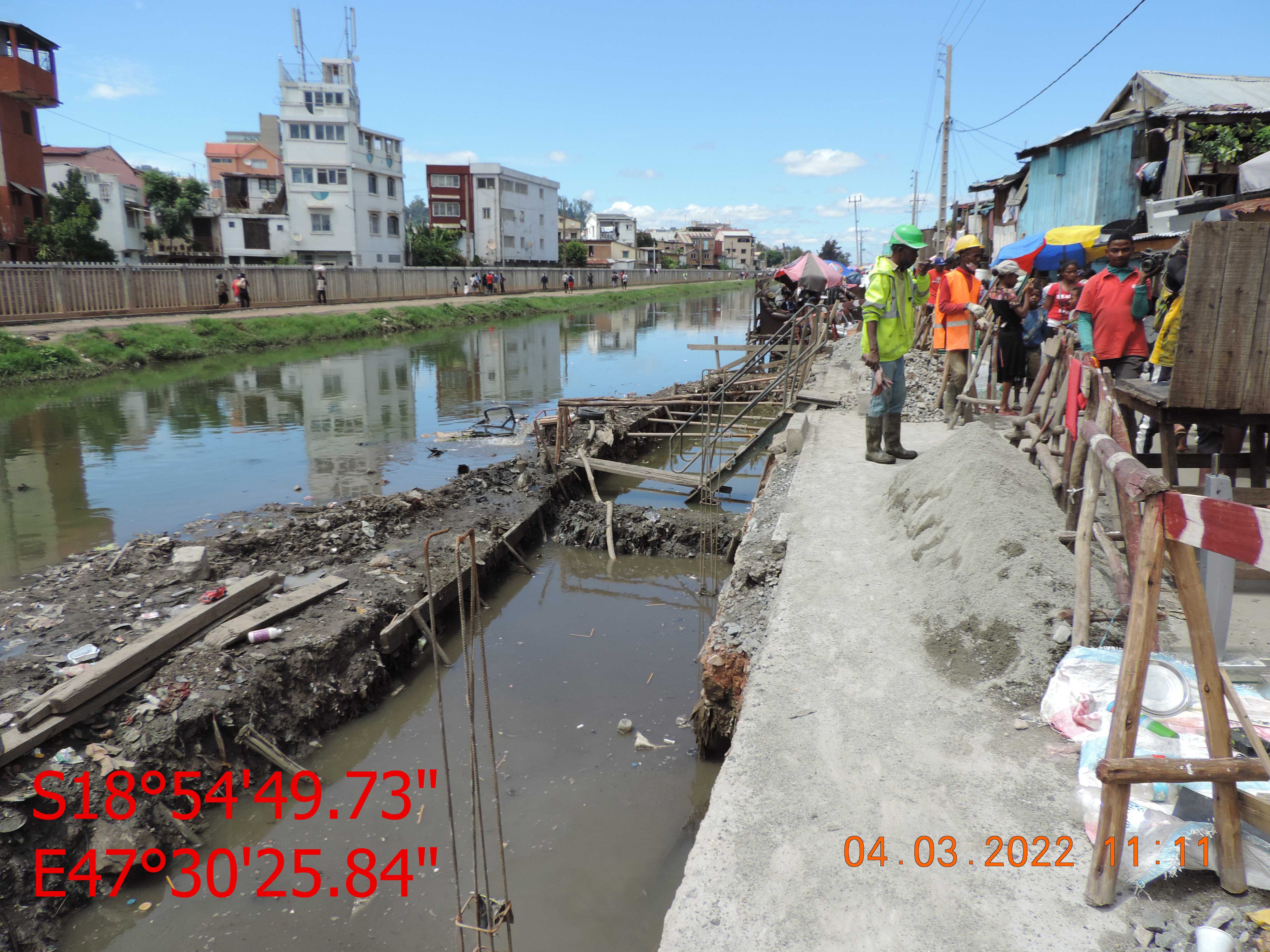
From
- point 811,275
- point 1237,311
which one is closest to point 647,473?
point 1237,311

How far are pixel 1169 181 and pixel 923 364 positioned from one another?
4356 millimetres

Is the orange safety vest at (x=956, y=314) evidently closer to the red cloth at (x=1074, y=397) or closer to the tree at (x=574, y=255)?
the red cloth at (x=1074, y=397)

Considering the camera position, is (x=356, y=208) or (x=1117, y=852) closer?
(x=1117, y=852)

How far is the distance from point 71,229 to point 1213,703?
38239mm

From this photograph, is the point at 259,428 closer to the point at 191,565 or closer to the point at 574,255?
the point at 191,565

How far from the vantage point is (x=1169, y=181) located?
36.3 ft

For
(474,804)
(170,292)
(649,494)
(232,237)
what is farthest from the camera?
(232,237)

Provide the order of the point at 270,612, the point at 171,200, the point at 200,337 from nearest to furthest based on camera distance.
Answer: the point at 270,612
the point at 200,337
the point at 171,200

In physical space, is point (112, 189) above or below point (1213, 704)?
above

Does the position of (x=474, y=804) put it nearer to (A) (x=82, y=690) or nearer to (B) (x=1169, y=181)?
(A) (x=82, y=690)

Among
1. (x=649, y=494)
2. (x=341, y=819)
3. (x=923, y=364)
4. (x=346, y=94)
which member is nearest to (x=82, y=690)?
(x=341, y=819)

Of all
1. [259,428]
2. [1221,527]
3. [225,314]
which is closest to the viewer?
[1221,527]

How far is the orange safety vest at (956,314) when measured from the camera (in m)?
7.28

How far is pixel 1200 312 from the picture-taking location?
3.83m
